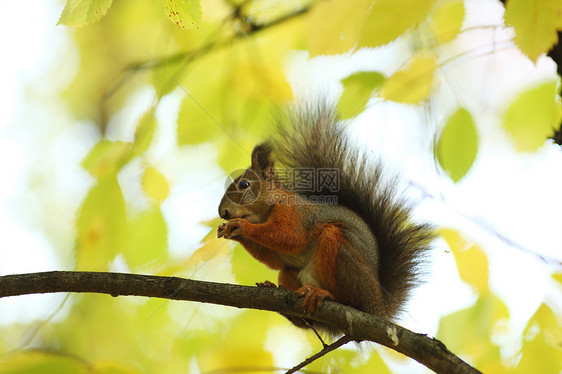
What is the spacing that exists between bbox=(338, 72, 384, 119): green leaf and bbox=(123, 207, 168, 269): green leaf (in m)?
0.98

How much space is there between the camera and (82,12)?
1.42 meters

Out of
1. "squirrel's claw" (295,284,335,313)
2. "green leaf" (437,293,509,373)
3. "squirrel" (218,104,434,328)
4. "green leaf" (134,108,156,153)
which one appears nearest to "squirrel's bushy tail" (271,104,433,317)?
"squirrel" (218,104,434,328)

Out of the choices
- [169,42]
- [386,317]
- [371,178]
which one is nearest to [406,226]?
[371,178]

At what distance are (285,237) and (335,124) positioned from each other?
2.92ft

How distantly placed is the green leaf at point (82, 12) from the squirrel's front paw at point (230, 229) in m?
1.23

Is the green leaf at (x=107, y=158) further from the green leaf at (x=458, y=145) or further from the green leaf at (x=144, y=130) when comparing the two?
the green leaf at (x=458, y=145)

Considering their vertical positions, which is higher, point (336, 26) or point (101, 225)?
point (336, 26)

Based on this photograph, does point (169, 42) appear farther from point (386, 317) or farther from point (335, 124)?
point (386, 317)

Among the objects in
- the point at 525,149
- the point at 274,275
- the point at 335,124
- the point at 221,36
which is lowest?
the point at 274,275

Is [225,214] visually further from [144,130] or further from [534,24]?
[534,24]

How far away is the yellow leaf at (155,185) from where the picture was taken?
2.43 metres

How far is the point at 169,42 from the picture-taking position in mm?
2562

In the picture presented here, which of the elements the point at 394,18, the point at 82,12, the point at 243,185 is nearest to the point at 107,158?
the point at 243,185

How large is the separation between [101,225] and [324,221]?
45.5 inches
